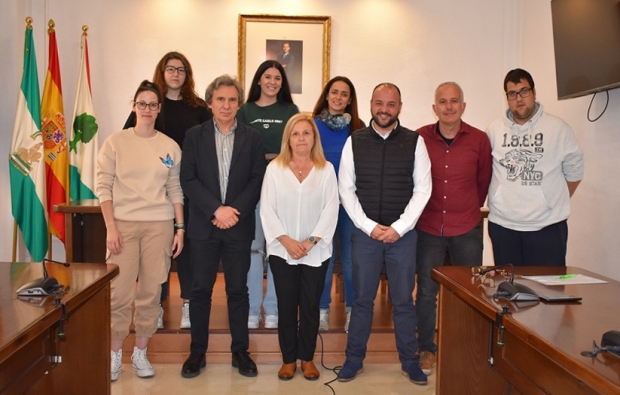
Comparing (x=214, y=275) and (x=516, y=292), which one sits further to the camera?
(x=214, y=275)

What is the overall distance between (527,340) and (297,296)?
1.60m

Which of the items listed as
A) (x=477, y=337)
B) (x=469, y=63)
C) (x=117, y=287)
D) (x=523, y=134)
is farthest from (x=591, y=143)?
(x=117, y=287)

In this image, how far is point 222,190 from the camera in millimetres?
2912

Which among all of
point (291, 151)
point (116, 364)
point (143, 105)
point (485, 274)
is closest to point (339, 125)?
point (291, 151)

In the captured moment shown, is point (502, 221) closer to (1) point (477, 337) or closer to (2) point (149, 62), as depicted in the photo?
(1) point (477, 337)

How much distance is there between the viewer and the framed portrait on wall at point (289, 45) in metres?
5.08

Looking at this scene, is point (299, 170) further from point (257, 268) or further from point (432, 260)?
point (432, 260)

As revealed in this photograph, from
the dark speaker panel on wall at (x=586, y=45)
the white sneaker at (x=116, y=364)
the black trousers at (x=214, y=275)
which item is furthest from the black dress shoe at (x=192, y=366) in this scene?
the dark speaker panel on wall at (x=586, y=45)

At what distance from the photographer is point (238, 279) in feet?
9.57

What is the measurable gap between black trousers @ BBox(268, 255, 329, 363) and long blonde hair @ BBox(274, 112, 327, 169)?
0.51 m

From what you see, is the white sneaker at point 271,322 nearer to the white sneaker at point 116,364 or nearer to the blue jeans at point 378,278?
the blue jeans at point 378,278

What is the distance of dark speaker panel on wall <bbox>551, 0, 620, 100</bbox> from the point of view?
318 cm

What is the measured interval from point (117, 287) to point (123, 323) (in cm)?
20

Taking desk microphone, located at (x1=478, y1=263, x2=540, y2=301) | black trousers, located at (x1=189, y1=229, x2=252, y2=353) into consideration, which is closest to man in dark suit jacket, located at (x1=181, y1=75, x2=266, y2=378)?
black trousers, located at (x1=189, y1=229, x2=252, y2=353)
